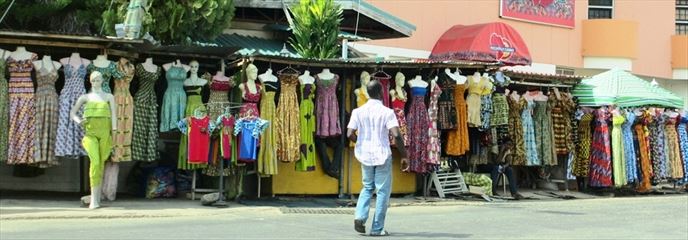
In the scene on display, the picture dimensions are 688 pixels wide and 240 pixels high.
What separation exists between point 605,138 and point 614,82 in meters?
1.31

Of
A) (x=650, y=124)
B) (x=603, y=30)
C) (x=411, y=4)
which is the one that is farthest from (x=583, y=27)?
(x=650, y=124)

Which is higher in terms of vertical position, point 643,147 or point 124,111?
point 124,111

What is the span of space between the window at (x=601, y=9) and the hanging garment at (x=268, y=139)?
1834 centimetres

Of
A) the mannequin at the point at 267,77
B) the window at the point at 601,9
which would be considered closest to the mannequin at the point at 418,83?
the mannequin at the point at 267,77

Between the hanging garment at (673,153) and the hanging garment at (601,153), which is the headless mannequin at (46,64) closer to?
the hanging garment at (601,153)

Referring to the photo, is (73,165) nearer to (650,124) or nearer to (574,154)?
(574,154)

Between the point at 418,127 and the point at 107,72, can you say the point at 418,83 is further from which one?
the point at 107,72

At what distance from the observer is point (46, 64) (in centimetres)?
1164

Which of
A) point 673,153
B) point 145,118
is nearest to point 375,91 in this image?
point 145,118

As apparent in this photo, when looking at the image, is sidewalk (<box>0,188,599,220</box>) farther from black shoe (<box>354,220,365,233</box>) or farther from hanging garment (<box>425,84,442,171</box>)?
black shoe (<box>354,220,365,233</box>)

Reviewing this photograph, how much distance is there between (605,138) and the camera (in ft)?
54.6

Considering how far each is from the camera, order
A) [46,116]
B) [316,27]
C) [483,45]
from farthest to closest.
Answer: [483,45]
[316,27]
[46,116]

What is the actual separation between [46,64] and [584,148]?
1056 cm

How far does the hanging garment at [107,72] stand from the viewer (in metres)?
11.8
